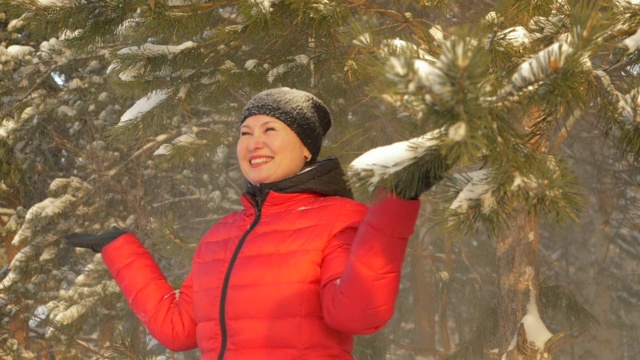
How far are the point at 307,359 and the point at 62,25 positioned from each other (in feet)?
7.40

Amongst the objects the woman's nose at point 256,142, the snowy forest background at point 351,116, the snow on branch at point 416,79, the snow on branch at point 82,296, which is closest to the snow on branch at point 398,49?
the snowy forest background at point 351,116

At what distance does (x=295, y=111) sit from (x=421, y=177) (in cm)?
118

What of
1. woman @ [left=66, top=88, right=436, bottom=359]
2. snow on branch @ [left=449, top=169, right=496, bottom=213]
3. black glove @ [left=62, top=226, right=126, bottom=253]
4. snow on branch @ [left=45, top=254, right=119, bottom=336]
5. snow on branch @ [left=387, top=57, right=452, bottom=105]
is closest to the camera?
snow on branch @ [left=387, top=57, right=452, bottom=105]

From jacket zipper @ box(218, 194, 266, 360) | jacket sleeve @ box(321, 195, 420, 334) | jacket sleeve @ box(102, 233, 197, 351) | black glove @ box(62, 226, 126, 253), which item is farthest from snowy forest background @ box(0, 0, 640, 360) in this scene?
black glove @ box(62, 226, 126, 253)

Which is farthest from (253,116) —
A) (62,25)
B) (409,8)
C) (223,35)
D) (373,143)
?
(409,8)

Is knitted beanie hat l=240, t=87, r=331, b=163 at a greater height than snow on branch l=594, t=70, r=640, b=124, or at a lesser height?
lesser

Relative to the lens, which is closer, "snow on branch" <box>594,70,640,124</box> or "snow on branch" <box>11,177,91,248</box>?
"snow on branch" <box>594,70,640,124</box>

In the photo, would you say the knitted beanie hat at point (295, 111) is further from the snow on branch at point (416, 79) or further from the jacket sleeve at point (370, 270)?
the snow on branch at point (416, 79)

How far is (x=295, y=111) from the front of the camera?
10.7 ft

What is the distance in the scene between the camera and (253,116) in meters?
3.29

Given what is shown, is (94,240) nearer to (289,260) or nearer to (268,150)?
(268,150)

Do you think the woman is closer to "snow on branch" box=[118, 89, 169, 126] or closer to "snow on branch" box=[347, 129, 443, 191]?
"snow on branch" box=[347, 129, 443, 191]

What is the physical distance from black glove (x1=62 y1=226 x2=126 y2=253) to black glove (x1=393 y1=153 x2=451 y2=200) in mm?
1752

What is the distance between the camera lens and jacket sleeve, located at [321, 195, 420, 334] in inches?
93.7
